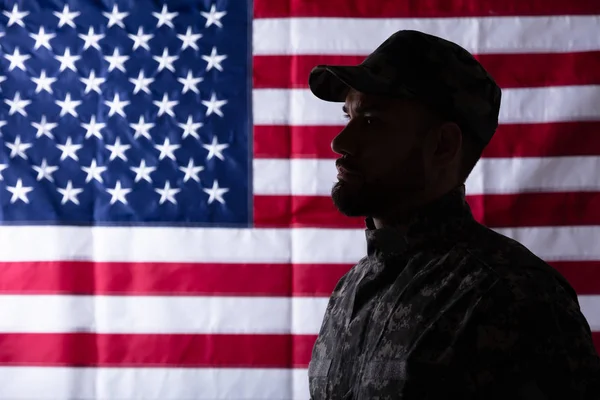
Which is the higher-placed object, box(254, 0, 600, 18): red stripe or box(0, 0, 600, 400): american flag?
box(254, 0, 600, 18): red stripe

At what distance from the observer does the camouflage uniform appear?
75 cm

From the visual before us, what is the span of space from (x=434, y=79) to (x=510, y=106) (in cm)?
100

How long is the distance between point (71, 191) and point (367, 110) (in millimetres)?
1171

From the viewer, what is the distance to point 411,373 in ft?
2.62

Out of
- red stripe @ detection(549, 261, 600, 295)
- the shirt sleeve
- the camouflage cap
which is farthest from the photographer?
red stripe @ detection(549, 261, 600, 295)

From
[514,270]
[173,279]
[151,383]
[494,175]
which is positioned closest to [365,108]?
[514,270]

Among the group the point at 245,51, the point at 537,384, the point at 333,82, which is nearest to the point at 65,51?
the point at 245,51

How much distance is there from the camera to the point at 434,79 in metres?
0.90

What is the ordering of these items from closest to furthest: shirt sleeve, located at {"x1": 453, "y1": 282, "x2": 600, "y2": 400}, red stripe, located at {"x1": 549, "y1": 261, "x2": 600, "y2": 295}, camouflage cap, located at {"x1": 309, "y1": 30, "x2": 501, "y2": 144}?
shirt sleeve, located at {"x1": 453, "y1": 282, "x2": 600, "y2": 400} → camouflage cap, located at {"x1": 309, "y1": 30, "x2": 501, "y2": 144} → red stripe, located at {"x1": 549, "y1": 261, "x2": 600, "y2": 295}

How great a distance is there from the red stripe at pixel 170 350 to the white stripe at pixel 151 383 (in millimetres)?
20

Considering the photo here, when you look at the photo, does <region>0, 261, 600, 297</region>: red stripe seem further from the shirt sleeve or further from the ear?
the shirt sleeve

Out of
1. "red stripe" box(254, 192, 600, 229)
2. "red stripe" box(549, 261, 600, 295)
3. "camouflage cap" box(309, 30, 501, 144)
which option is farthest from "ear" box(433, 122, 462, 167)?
"red stripe" box(549, 261, 600, 295)

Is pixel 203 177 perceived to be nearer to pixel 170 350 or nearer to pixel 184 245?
pixel 184 245

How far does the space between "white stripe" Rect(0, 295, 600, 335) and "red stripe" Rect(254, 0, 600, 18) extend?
81 centimetres
